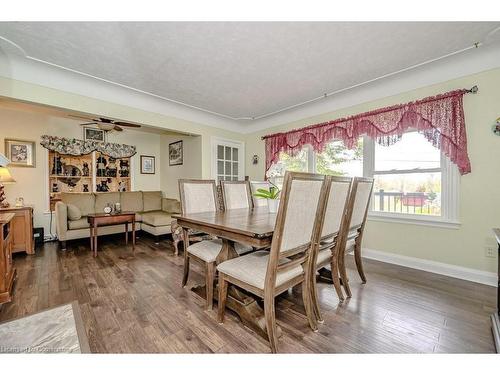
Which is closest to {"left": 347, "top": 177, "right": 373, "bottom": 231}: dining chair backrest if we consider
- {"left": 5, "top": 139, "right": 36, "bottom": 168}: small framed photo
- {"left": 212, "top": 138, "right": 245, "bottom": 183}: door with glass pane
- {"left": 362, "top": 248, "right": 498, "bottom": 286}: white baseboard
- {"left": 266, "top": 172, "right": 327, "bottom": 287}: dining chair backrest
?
{"left": 266, "top": 172, "right": 327, "bottom": 287}: dining chair backrest

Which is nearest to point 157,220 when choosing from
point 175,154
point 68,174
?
point 175,154

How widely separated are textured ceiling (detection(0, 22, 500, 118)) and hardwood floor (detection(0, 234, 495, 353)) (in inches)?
94.5

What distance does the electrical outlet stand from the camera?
227 centimetres

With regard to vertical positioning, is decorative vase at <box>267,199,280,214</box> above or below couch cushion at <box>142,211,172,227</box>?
above

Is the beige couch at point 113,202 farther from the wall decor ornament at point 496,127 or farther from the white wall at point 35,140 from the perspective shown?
the wall decor ornament at point 496,127

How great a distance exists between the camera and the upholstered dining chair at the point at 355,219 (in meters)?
1.97

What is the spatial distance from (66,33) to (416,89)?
382 centimetres

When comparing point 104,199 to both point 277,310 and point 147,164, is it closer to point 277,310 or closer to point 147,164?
point 147,164

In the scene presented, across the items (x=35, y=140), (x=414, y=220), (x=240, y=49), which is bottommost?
(x=414, y=220)

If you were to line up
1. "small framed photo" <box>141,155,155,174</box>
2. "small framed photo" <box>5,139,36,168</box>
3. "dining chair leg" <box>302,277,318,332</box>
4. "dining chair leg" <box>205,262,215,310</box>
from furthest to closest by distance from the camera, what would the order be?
"small framed photo" <box>141,155,155,174</box>, "small framed photo" <box>5,139,36,168</box>, "dining chair leg" <box>205,262,215,310</box>, "dining chair leg" <box>302,277,318,332</box>

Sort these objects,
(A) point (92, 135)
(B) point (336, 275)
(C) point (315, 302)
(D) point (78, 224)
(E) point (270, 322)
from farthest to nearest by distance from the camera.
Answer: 1. (A) point (92, 135)
2. (D) point (78, 224)
3. (B) point (336, 275)
4. (C) point (315, 302)
5. (E) point (270, 322)

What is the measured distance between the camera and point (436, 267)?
2.59 metres

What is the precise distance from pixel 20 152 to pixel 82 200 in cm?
131

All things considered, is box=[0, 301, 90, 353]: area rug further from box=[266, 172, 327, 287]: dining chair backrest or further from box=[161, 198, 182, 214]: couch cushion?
box=[161, 198, 182, 214]: couch cushion
